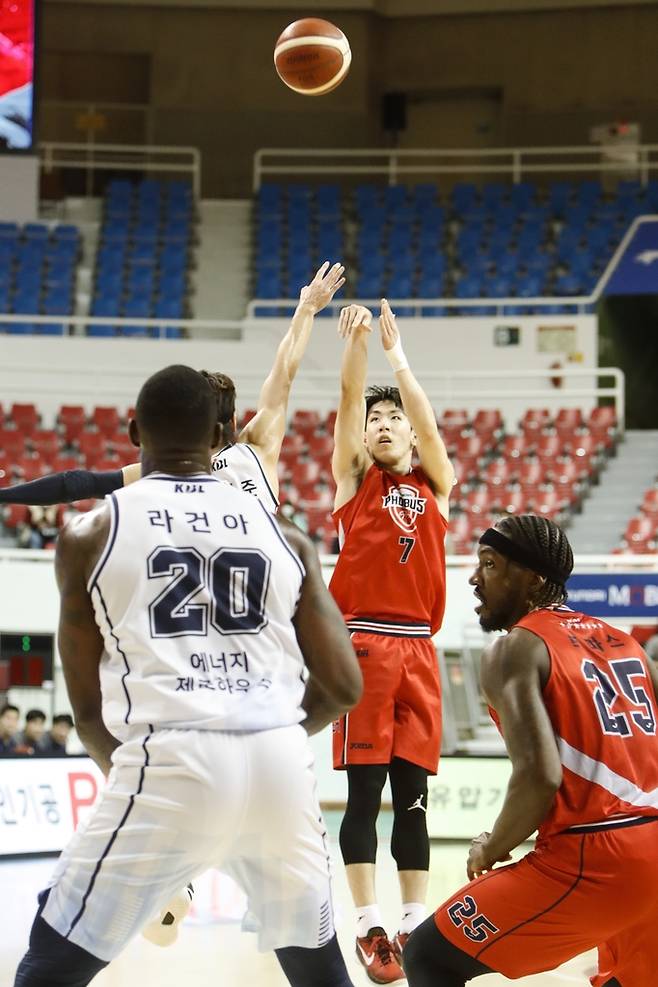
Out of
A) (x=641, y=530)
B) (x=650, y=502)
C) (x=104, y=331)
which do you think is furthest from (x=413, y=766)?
(x=104, y=331)

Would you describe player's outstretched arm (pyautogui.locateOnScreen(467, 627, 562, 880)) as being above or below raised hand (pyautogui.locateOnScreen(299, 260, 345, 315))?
below

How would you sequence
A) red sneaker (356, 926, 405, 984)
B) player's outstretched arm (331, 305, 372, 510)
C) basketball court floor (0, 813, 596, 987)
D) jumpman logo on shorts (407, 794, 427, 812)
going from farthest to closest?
basketball court floor (0, 813, 596, 987) → player's outstretched arm (331, 305, 372, 510) → jumpman logo on shorts (407, 794, 427, 812) → red sneaker (356, 926, 405, 984)

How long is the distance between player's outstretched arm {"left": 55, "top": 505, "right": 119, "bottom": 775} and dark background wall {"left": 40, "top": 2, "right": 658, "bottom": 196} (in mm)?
21449

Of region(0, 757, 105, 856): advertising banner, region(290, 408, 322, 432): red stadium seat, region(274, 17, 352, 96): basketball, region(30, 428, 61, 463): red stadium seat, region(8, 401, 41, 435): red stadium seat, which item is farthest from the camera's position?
region(290, 408, 322, 432): red stadium seat

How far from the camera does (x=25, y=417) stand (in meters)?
15.9

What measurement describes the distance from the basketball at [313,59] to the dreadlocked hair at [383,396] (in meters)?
2.95

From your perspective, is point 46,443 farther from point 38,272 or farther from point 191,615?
point 191,615

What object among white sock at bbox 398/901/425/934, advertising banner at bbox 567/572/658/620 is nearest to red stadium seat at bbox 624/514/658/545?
advertising banner at bbox 567/572/658/620

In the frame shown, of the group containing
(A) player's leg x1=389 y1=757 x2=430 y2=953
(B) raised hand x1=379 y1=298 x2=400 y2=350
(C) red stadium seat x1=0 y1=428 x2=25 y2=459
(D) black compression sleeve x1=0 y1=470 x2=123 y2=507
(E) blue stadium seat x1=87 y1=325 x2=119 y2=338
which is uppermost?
(E) blue stadium seat x1=87 y1=325 x2=119 y2=338

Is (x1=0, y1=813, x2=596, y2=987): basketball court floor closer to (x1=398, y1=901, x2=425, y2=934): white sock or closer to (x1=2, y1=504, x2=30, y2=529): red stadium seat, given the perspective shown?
(x1=398, y1=901, x2=425, y2=934): white sock

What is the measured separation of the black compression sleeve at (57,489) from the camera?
409 centimetres

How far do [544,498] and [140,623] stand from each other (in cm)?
1219

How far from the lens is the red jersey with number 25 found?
199 inches

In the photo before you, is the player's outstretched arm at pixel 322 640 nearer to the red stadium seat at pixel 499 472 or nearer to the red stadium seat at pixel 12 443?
the red stadium seat at pixel 499 472
